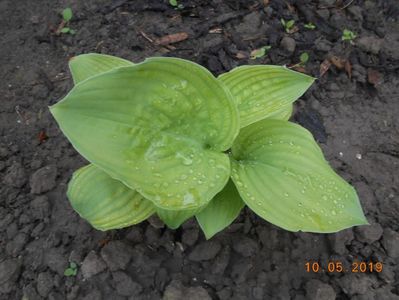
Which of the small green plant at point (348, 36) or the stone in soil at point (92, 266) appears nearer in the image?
the stone in soil at point (92, 266)

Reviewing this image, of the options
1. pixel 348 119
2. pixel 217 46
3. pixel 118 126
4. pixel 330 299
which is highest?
pixel 118 126

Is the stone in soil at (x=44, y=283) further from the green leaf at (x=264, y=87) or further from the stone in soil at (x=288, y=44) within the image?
the stone in soil at (x=288, y=44)

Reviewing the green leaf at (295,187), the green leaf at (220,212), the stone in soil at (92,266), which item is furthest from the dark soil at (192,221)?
the green leaf at (295,187)

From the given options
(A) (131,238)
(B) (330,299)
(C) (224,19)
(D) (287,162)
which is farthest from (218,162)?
(C) (224,19)

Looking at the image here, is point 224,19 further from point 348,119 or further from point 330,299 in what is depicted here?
point 330,299

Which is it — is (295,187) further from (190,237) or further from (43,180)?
(43,180)

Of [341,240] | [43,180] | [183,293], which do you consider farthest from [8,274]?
[341,240]

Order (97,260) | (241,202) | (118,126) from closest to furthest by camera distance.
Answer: (118,126) → (241,202) → (97,260)
